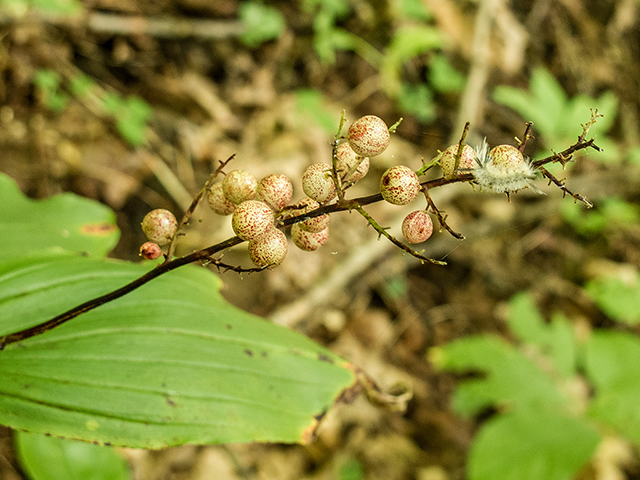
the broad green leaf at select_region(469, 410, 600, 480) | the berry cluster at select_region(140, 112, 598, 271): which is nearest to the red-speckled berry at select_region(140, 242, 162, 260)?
the berry cluster at select_region(140, 112, 598, 271)

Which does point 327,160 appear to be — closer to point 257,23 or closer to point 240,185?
point 257,23

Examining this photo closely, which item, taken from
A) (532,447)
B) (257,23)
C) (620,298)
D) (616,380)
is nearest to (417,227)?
(532,447)

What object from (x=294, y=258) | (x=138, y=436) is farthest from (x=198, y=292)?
(x=294, y=258)

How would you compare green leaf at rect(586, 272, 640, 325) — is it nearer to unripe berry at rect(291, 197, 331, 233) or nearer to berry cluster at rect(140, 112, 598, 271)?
berry cluster at rect(140, 112, 598, 271)

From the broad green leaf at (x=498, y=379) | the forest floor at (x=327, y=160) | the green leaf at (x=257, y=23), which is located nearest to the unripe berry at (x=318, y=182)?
the forest floor at (x=327, y=160)

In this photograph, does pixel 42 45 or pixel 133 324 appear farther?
pixel 42 45

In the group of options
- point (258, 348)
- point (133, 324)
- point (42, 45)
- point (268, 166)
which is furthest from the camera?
point (268, 166)

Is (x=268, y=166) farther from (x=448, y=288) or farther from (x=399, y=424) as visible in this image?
(x=399, y=424)
